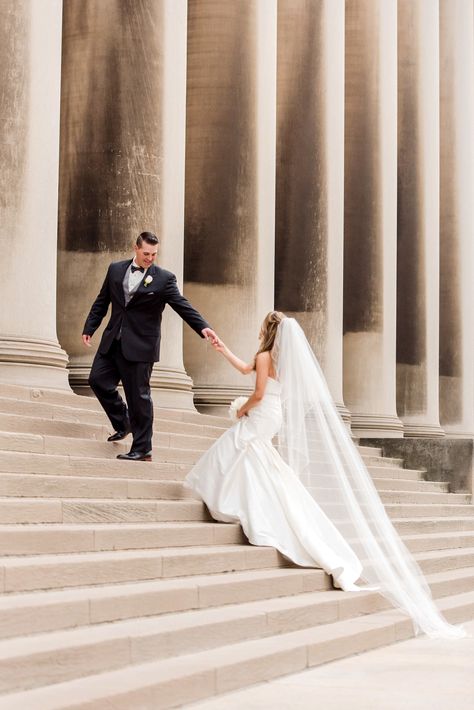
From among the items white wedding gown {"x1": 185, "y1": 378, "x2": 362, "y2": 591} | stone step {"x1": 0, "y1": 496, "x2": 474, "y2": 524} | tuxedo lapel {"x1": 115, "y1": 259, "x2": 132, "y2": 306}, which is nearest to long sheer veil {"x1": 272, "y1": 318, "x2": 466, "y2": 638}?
white wedding gown {"x1": 185, "y1": 378, "x2": 362, "y2": 591}

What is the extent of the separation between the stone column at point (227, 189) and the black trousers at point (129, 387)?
42.1 ft

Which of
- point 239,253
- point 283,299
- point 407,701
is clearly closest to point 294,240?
point 283,299

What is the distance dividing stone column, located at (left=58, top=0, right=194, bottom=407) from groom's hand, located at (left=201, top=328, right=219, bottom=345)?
8559 millimetres

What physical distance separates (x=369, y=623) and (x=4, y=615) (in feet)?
24.9

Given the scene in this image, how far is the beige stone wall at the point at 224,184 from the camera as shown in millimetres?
26656

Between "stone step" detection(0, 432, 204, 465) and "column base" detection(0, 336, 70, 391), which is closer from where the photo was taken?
"stone step" detection(0, 432, 204, 465)

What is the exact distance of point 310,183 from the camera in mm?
43531

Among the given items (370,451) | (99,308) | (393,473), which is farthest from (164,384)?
(370,451)

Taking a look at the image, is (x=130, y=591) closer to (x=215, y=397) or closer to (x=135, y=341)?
(x=135, y=341)

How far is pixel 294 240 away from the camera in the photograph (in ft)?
142

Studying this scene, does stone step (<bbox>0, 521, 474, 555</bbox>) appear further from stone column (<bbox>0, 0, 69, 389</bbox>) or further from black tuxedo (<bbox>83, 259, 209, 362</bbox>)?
stone column (<bbox>0, 0, 69, 389</bbox>)

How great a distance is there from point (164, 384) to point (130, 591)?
1531 centimetres

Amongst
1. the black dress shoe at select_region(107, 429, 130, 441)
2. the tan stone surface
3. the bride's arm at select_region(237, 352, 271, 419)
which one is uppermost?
the bride's arm at select_region(237, 352, 271, 419)

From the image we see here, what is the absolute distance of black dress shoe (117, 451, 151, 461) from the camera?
76.6 feet
